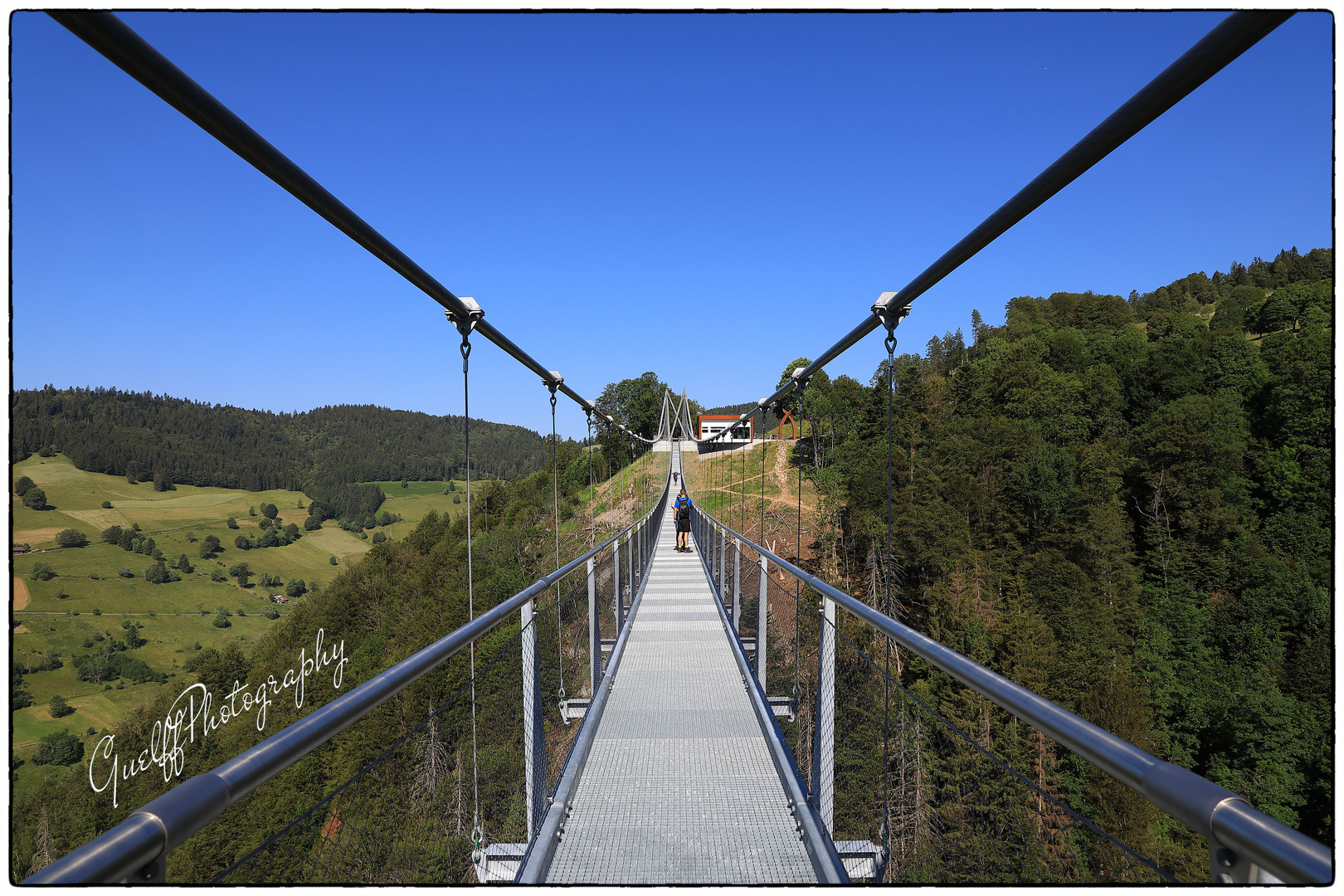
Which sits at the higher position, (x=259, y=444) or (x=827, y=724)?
(x=259, y=444)

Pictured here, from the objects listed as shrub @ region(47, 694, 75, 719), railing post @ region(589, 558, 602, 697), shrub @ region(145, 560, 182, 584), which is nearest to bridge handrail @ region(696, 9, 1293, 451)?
railing post @ region(589, 558, 602, 697)

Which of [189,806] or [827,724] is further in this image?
[827,724]

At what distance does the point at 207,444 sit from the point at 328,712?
35.6 m

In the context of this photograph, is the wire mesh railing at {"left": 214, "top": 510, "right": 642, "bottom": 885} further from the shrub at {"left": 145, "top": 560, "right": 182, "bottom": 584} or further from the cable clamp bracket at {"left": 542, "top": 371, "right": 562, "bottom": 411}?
the shrub at {"left": 145, "top": 560, "right": 182, "bottom": 584}

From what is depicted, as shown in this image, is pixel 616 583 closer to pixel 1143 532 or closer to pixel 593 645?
pixel 593 645

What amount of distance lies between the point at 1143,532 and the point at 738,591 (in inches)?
1247

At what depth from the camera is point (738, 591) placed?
5.00 meters

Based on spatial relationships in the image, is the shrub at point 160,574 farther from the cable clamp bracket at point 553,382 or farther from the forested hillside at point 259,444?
the cable clamp bracket at point 553,382

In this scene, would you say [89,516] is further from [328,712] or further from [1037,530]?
[1037,530]

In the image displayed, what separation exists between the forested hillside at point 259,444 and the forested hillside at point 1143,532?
11245mm

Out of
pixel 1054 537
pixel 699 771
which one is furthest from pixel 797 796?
pixel 1054 537

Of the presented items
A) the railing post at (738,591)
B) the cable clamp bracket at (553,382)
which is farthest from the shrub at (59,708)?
the railing post at (738,591)

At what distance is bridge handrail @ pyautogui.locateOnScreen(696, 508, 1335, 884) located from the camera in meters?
0.55

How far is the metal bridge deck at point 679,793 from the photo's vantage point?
1.96 m
